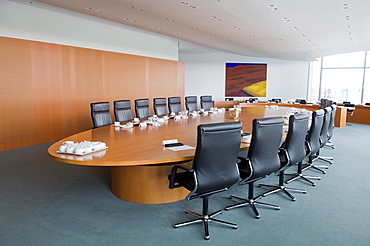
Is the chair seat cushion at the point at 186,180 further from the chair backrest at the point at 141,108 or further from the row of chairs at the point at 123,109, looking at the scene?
the chair backrest at the point at 141,108

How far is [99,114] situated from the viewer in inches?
215

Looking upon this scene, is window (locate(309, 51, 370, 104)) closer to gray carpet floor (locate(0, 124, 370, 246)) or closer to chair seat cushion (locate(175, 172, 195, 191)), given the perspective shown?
gray carpet floor (locate(0, 124, 370, 246))

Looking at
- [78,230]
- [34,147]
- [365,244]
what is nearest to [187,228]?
[78,230]

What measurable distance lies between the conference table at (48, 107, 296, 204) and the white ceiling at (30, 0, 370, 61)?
3246 millimetres

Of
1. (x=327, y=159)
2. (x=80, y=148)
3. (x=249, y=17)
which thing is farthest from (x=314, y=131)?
(x=249, y=17)

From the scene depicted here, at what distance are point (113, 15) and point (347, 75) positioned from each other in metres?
12.4

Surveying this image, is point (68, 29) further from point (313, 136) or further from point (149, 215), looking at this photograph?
point (313, 136)

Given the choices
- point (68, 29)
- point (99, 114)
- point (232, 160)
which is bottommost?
point (232, 160)

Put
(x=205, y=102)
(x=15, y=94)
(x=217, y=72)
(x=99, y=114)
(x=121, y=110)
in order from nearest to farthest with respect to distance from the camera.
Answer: (x=99, y=114) < (x=121, y=110) < (x=15, y=94) < (x=205, y=102) < (x=217, y=72)

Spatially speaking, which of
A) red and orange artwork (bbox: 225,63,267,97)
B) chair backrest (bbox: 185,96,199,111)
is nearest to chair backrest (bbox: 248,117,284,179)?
chair backrest (bbox: 185,96,199,111)

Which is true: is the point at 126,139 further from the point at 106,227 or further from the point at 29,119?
the point at 29,119

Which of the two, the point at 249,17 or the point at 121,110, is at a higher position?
the point at 249,17

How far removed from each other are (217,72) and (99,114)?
11.9 meters

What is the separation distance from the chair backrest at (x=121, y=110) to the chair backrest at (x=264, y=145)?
11.3 ft
